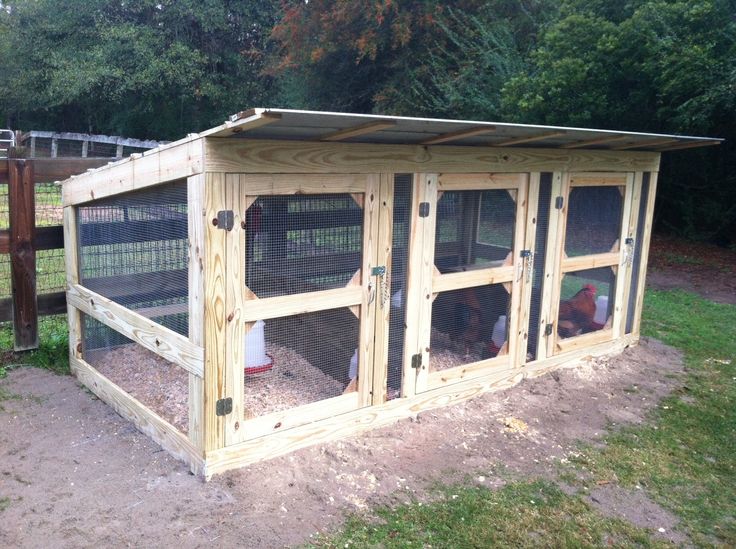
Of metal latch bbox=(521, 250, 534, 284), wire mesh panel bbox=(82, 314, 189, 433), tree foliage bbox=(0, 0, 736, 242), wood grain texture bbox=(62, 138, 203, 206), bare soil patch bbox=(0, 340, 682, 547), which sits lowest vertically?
bare soil patch bbox=(0, 340, 682, 547)

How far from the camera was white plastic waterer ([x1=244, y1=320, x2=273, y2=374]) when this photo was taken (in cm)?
339

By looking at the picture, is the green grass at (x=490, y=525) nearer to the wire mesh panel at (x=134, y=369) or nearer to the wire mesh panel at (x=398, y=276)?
the wire mesh panel at (x=398, y=276)

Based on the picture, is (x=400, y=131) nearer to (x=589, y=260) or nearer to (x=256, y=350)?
(x=256, y=350)

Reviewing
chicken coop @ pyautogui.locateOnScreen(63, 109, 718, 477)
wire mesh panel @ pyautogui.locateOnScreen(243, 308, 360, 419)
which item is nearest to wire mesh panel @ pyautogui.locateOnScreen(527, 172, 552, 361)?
chicken coop @ pyautogui.locateOnScreen(63, 109, 718, 477)

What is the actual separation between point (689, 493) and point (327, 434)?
197cm

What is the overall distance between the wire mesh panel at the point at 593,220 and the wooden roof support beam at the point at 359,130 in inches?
87.6

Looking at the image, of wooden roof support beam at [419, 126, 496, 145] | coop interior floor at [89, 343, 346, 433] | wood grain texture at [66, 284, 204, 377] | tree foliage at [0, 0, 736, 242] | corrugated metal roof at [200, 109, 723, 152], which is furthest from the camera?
tree foliage at [0, 0, 736, 242]

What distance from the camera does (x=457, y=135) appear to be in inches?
139

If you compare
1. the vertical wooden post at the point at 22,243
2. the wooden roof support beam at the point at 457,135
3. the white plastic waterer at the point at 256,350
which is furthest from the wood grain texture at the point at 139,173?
the wooden roof support beam at the point at 457,135

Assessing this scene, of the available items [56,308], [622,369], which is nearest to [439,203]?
[622,369]

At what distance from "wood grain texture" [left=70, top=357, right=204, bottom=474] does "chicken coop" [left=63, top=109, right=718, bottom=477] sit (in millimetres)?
16

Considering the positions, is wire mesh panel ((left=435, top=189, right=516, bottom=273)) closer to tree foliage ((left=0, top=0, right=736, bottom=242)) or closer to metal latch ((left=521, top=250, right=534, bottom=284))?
metal latch ((left=521, top=250, right=534, bottom=284))

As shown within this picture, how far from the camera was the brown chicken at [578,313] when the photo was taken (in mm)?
5066

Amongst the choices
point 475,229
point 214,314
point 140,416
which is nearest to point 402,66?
point 475,229
